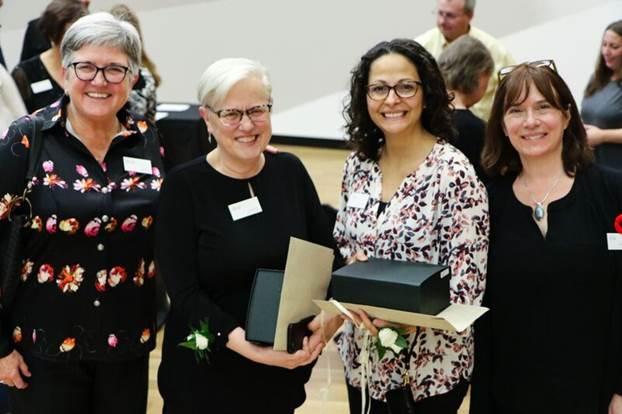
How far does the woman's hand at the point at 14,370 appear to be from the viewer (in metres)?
2.36

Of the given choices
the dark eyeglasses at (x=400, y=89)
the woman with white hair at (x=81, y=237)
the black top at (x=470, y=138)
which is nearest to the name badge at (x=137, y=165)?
the woman with white hair at (x=81, y=237)

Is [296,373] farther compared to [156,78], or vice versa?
[156,78]

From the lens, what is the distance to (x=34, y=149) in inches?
92.0

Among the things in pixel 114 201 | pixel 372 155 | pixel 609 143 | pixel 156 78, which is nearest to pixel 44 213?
pixel 114 201

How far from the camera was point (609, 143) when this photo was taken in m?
5.06

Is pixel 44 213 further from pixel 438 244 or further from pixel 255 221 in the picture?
pixel 438 244

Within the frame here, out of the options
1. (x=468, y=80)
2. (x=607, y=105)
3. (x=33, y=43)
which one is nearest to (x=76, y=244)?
(x=468, y=80)

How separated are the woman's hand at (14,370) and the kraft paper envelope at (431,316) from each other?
92cm

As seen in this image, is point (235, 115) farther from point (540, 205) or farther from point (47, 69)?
point (47, 69)

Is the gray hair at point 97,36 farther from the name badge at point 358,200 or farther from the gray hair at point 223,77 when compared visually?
the name badge at point 358,200

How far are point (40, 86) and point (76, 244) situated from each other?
2.97 metres

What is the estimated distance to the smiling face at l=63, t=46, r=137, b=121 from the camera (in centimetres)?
235

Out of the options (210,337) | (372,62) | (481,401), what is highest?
(372,62)

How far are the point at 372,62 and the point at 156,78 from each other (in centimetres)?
338
